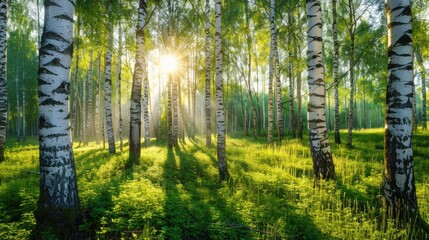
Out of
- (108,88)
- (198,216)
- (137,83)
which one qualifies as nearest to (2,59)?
(108,88)

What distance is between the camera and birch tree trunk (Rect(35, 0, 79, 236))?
3.18 metres

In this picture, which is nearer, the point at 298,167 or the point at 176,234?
the point at 176,234

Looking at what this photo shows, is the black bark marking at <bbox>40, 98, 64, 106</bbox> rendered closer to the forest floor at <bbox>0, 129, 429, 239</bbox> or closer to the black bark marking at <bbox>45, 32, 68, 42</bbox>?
the black bark marking at <bbox>45, 32, 68, 42</bbox>

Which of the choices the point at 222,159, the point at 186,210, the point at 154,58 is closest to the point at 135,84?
the point at 222,159

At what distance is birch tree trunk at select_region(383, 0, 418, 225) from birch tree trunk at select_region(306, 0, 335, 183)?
1.61 meters

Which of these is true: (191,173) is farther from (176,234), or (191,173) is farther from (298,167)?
(176,234)

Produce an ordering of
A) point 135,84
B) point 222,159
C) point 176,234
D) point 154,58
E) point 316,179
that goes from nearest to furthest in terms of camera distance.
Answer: point 176,234 → point 316,179 → point 222,159 → point 135,84 → point 154,58

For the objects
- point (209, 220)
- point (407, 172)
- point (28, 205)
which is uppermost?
point (407, 172)

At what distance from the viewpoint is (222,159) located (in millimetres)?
6410

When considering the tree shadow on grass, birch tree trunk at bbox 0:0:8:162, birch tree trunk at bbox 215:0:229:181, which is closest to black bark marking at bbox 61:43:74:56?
the tree shadow on grass

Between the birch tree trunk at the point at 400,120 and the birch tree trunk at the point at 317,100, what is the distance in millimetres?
1607

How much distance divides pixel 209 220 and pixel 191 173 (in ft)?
11.2

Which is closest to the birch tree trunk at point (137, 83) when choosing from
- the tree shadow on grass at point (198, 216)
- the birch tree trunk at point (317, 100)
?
the tree shadow on grass at point (198, 216)

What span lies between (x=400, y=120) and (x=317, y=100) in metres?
1.81
